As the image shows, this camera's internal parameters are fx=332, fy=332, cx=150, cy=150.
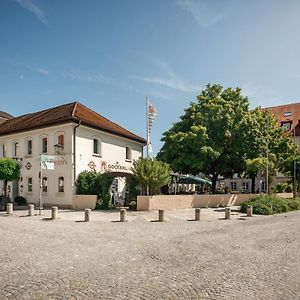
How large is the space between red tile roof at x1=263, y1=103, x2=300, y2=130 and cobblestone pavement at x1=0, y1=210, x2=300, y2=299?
144ft

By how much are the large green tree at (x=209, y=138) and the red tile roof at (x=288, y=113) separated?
24989 mm

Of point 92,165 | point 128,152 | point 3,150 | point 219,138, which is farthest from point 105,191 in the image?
point 3,150

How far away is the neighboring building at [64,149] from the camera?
26.4 m

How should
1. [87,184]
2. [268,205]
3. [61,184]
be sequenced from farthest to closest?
[61,184] → [87,184] → [268,205]

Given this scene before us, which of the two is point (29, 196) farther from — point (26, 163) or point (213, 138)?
point (213, 138)

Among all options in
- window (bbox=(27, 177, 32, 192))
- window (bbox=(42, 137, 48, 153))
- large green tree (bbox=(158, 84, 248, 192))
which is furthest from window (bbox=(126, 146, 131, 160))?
window (bbox=(27, 177, 32, 192))

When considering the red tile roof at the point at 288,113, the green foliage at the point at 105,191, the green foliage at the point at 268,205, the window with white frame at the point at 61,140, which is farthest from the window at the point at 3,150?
the red tile roof at the point at 288,113

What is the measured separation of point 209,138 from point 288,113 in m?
32.3

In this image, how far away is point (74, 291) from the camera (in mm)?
6363

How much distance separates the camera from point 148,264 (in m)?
8.57

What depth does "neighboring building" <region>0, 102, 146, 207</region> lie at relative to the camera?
1039 inches

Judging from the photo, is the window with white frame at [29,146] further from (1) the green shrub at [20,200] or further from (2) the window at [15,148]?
(1) the green shrub at [20,200]

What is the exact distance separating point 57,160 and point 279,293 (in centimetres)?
2302

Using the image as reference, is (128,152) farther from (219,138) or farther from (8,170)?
(8,170)
